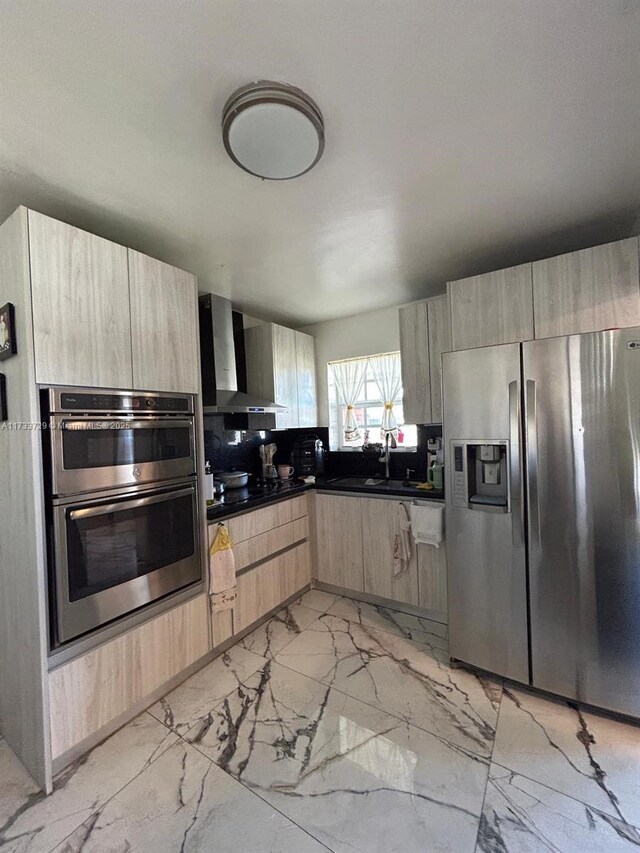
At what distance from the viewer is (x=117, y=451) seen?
1633 mm

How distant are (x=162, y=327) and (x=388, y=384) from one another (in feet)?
6.63

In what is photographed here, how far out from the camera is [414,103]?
3.70ft

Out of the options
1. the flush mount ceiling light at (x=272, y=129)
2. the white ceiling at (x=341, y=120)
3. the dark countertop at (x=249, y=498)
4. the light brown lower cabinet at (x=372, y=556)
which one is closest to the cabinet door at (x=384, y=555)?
the light brown lower cabinet at (x=372, y=556)

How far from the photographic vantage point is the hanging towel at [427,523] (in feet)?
7.68

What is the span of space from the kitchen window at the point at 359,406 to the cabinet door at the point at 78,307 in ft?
7.07

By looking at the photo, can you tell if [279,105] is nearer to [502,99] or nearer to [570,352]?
[502,99]

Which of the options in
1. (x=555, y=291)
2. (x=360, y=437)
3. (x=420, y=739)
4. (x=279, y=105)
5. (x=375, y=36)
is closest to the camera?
(x=375, y=36)

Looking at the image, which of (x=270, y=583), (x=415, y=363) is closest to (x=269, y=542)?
(x=270, y=583)

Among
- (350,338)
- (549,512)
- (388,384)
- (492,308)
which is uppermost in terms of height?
(350,338)

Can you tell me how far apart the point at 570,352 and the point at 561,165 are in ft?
2.53

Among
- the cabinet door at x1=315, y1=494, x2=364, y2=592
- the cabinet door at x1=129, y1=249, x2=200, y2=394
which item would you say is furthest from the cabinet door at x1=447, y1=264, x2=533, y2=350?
the cabinet door at x1=129, y1=249, x2=200, y2=394

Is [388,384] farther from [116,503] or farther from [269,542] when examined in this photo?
[116,503]

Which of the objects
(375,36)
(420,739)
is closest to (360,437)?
(420,739)

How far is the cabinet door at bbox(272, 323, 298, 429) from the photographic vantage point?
3.08 metres
